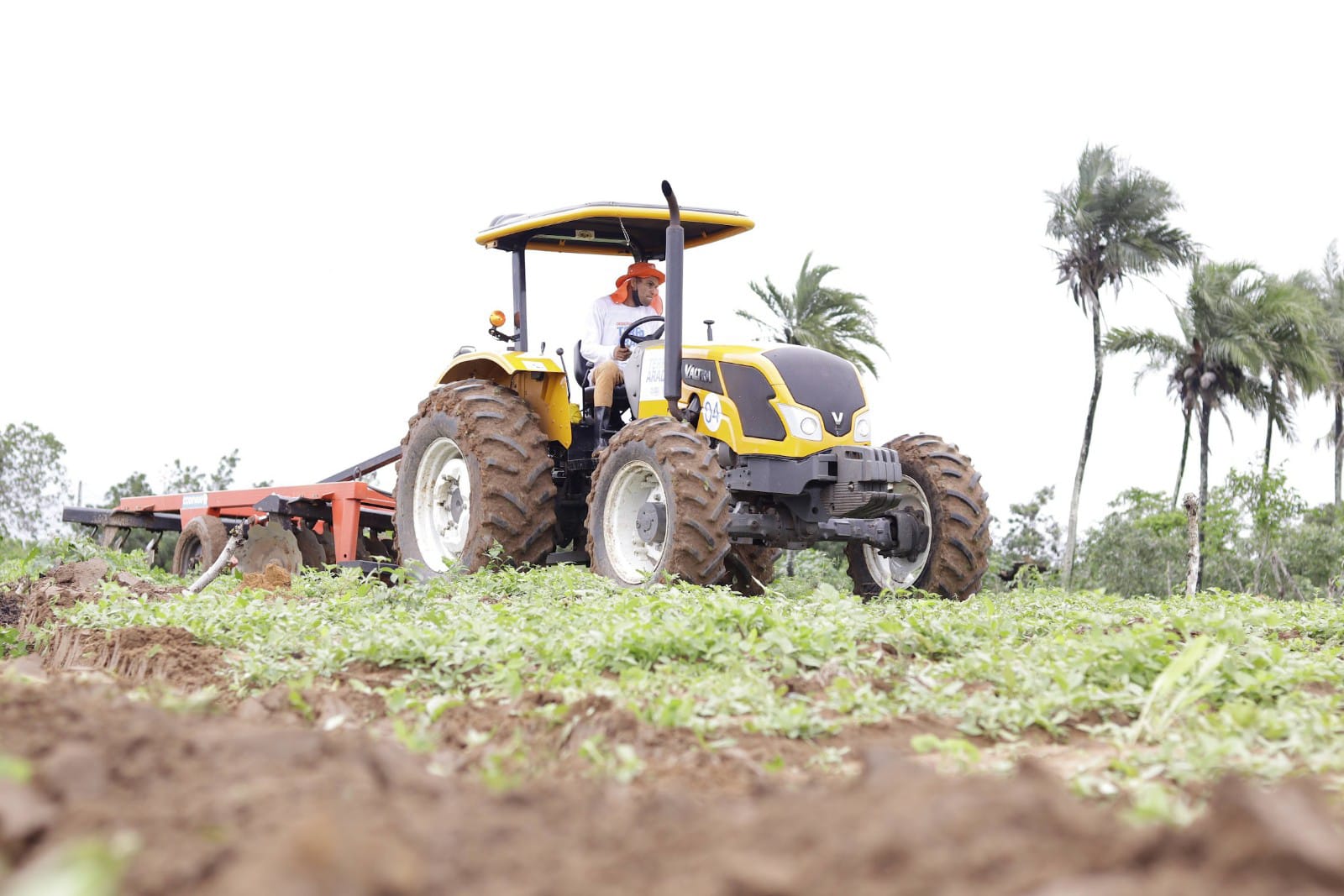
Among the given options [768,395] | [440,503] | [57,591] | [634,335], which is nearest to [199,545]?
[440,503]

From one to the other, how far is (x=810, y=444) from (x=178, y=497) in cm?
811

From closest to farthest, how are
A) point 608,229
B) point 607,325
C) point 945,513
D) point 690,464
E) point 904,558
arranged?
point 690,464 < point 945,513 < point 904,558 < point 607,325 < point 608,229

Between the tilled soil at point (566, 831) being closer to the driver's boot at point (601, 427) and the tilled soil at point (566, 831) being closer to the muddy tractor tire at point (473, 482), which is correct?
the muddy tractor tire at point (473, 482)

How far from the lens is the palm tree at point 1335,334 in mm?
39469

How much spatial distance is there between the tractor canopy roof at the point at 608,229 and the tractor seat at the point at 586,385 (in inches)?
37.8

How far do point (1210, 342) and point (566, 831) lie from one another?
3511 cm

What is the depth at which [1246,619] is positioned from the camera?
706cm

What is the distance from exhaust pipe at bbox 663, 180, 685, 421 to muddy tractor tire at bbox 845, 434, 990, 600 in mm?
1738

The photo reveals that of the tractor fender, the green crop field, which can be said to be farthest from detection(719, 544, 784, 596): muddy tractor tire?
the green crop field

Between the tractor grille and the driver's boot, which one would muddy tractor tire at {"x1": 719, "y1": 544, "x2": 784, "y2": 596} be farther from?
the tractor grille

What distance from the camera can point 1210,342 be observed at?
34250 mm

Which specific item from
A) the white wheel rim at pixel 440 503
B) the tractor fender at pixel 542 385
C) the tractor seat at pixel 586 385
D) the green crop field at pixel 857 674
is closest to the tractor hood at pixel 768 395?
the tractor seat at pixel 586 385

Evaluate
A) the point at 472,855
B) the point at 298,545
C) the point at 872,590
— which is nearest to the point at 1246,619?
the point at 872,590

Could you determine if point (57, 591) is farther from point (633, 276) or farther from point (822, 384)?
point (822, 384)
